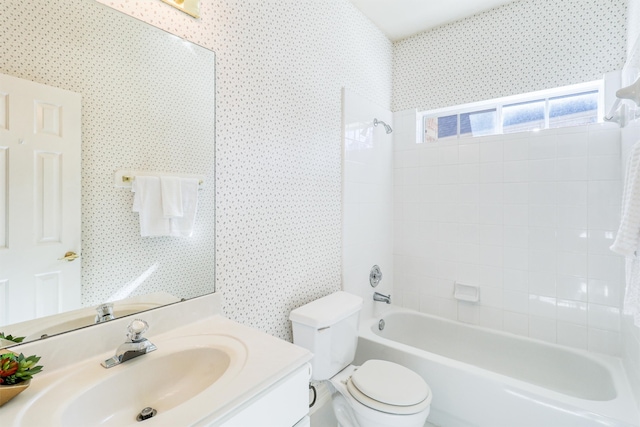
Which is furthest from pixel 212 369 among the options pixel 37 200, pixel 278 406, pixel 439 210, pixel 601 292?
pixel 601 292

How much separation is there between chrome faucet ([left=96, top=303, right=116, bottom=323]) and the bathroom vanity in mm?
19

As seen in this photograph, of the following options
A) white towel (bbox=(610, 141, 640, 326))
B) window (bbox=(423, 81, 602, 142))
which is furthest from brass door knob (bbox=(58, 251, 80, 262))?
window (bbox=(423, 81, 602, 142))

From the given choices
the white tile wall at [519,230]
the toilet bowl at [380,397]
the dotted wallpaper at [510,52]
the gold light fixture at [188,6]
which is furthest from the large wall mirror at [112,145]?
the dotted wallpaper at [510,52]

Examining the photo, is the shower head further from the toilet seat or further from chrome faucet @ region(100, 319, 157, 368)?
chrome faucet @ region(100, 319, 157, 368)

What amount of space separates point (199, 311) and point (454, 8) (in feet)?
8.51

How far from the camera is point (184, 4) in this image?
1.18m

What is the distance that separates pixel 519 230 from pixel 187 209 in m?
2.13

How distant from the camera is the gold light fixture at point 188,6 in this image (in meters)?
1.16

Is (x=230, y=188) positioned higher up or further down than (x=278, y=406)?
higher up

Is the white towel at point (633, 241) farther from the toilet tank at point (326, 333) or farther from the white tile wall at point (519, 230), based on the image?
the toilet tank at point (326, 333)

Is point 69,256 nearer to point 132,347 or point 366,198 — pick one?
point 132,347

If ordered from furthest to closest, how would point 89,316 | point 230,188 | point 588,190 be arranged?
point 588,190 → point 230,188 → point 89,316

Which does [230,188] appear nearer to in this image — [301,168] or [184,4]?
[301,168]

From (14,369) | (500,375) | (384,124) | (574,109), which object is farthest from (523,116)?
(14,369)
